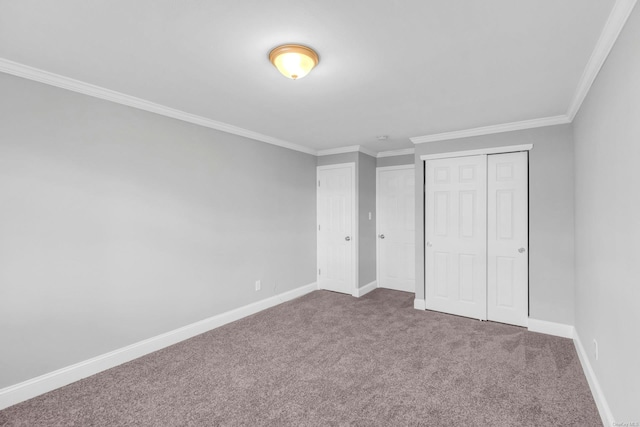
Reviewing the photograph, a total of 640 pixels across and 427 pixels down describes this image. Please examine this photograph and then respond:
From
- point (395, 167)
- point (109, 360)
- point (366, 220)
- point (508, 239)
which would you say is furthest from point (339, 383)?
point (395, 167)

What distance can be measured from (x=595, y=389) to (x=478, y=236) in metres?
1.93

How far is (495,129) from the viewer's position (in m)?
3.66

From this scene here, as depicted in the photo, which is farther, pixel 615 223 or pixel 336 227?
pixel 336 227

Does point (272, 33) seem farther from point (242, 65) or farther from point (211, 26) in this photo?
point (242, 65)

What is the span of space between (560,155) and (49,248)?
16.2 ft

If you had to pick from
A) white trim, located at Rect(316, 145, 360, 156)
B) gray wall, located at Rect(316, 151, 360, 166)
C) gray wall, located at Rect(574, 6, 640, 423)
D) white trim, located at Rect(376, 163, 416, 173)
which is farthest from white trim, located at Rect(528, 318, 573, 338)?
white trim, located at Rect(316, 145, 360, 156)

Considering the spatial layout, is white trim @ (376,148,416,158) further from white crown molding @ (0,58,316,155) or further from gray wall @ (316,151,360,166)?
white crown molding @ (0,58,316,155)

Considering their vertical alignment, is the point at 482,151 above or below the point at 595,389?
above

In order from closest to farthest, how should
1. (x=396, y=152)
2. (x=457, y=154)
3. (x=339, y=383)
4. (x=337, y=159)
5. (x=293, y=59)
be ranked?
(x=293, y=59) → (x=339, y=383) → (x=457, y=154) → (x=337, y=159) → (x=396, y=152)

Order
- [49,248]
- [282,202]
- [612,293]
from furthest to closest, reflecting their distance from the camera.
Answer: [282,202] < [49,248] < [612,293]

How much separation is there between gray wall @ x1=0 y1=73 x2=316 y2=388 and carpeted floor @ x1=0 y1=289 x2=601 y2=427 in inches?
16.3

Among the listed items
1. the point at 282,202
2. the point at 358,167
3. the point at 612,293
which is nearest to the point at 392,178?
the point at 358,167

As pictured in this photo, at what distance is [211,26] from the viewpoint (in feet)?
5.63

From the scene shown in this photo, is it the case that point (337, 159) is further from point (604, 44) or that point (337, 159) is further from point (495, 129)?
point (604, 44)
